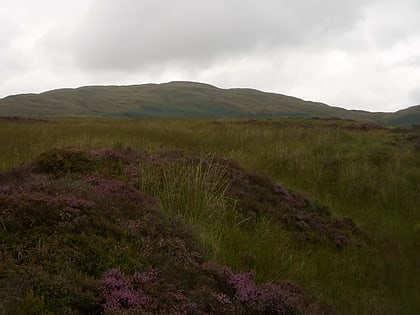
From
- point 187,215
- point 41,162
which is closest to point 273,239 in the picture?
point 187,215

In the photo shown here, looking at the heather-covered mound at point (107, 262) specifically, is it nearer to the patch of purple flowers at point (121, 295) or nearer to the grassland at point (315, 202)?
the patch of purple flowers at point (121, 295)

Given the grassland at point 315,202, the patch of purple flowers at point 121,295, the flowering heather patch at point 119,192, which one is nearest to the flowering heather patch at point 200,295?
the patch of purple flowers at point 121,295

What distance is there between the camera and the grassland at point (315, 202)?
6.44 m

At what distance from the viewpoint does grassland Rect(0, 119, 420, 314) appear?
644 cm

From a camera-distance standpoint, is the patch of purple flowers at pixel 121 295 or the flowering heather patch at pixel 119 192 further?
the flowering heather patch at pixel 119 192

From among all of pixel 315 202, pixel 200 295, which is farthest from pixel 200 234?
pixel 315 202

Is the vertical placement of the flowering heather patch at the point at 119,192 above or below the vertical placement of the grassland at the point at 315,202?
above

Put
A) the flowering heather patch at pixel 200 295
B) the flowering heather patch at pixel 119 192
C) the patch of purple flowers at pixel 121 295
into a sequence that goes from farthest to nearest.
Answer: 1. the flowering heather patch at pixel 119 192
2. the flowering heather patch at pixel 200 295
3. the patch of purple flowers at pixel 121 295

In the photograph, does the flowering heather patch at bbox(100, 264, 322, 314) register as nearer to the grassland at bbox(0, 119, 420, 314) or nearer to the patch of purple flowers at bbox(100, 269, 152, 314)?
the patch of purple flowers at bbox(100, 269, 152, 314)

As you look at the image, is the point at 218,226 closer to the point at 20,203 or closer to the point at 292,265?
the point at 292,265

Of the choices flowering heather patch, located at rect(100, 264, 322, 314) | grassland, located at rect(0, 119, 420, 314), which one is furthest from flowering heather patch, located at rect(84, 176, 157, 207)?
flowering heather patch, located at rect(100, 264, 322, 314)

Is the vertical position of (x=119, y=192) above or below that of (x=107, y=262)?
above

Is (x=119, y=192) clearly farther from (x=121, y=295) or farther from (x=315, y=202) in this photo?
(x=315, y=202)

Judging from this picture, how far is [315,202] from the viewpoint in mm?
10656
